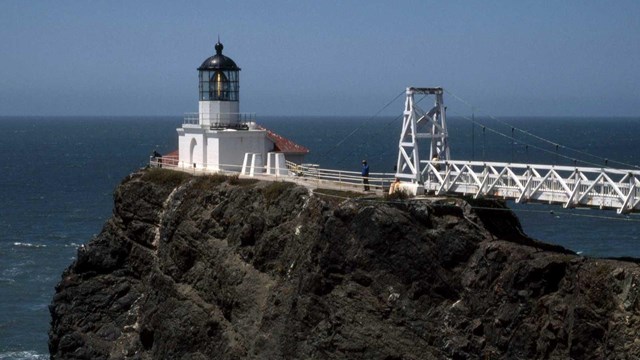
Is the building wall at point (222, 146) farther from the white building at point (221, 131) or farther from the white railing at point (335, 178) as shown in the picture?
the white railing at point (335, 178)

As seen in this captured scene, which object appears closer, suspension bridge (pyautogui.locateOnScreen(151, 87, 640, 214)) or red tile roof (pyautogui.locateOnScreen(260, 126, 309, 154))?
suspension bridge (pyautogui.locateOnScreen(151, 87, 640, 214))

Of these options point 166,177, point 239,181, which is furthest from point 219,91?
point 239,181

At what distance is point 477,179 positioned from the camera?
3272cm

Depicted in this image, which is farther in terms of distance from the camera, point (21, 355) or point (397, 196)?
point (21, 355)

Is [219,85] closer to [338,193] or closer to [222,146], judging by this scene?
[222,146]

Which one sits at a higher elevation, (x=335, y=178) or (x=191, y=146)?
(x=191, y=146)

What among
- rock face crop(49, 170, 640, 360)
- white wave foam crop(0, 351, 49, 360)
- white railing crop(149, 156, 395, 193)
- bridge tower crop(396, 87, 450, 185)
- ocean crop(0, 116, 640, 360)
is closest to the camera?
rock face crop(49, 170, 640, 360)

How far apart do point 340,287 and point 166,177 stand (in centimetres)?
1161

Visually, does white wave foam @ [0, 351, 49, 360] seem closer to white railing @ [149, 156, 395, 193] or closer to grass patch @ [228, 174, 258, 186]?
white railing @ [149, 156, 395, 193]

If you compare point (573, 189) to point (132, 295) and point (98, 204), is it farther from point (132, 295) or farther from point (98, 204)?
point (98, 204)

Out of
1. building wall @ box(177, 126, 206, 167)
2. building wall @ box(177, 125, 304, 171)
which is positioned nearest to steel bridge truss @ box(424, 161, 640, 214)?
building wall @ box(177, 125, 304, 171)

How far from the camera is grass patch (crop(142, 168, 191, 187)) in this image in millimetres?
40469

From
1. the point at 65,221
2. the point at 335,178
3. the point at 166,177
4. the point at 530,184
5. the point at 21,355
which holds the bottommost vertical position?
the point at 21,355

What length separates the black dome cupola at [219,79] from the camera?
46.2 m
